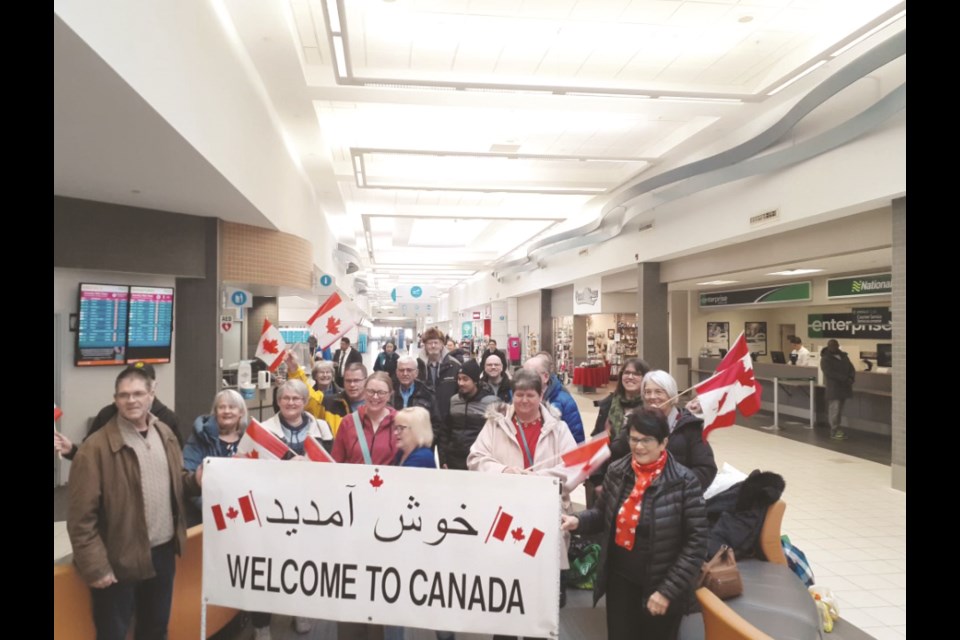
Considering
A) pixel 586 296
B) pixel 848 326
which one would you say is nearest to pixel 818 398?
A: pixel 848 326

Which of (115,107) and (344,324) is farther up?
(115,107)

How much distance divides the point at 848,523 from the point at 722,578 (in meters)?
3.67

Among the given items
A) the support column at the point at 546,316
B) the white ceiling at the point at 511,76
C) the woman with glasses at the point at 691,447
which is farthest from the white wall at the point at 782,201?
the support column at the point at 546,316

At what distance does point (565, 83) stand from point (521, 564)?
6.24 m

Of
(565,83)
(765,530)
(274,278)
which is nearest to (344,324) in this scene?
(274,278)

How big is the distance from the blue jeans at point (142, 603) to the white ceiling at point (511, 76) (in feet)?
9.09

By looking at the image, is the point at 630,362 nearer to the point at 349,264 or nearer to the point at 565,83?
the point at 565,83

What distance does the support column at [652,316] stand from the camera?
13.4 meters

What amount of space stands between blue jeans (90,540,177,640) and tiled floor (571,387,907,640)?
4.29 m

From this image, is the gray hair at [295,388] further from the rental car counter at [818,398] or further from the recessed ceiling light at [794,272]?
the recessed ceiling light at [794,272]

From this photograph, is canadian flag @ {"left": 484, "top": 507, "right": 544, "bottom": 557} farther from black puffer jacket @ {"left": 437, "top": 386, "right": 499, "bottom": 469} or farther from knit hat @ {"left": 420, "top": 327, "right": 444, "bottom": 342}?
knit hat @ {"left": 420, "top": 327, "right": 444, "bottom": 342}

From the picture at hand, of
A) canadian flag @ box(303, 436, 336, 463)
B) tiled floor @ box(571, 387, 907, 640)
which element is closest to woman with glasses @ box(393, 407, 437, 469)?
canadian flag @ box(303, 436, 336, 463)

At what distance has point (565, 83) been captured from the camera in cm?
724

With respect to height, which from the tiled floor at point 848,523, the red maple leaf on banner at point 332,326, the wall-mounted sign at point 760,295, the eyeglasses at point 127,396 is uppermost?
the wall-mounted sign at point 760,295
